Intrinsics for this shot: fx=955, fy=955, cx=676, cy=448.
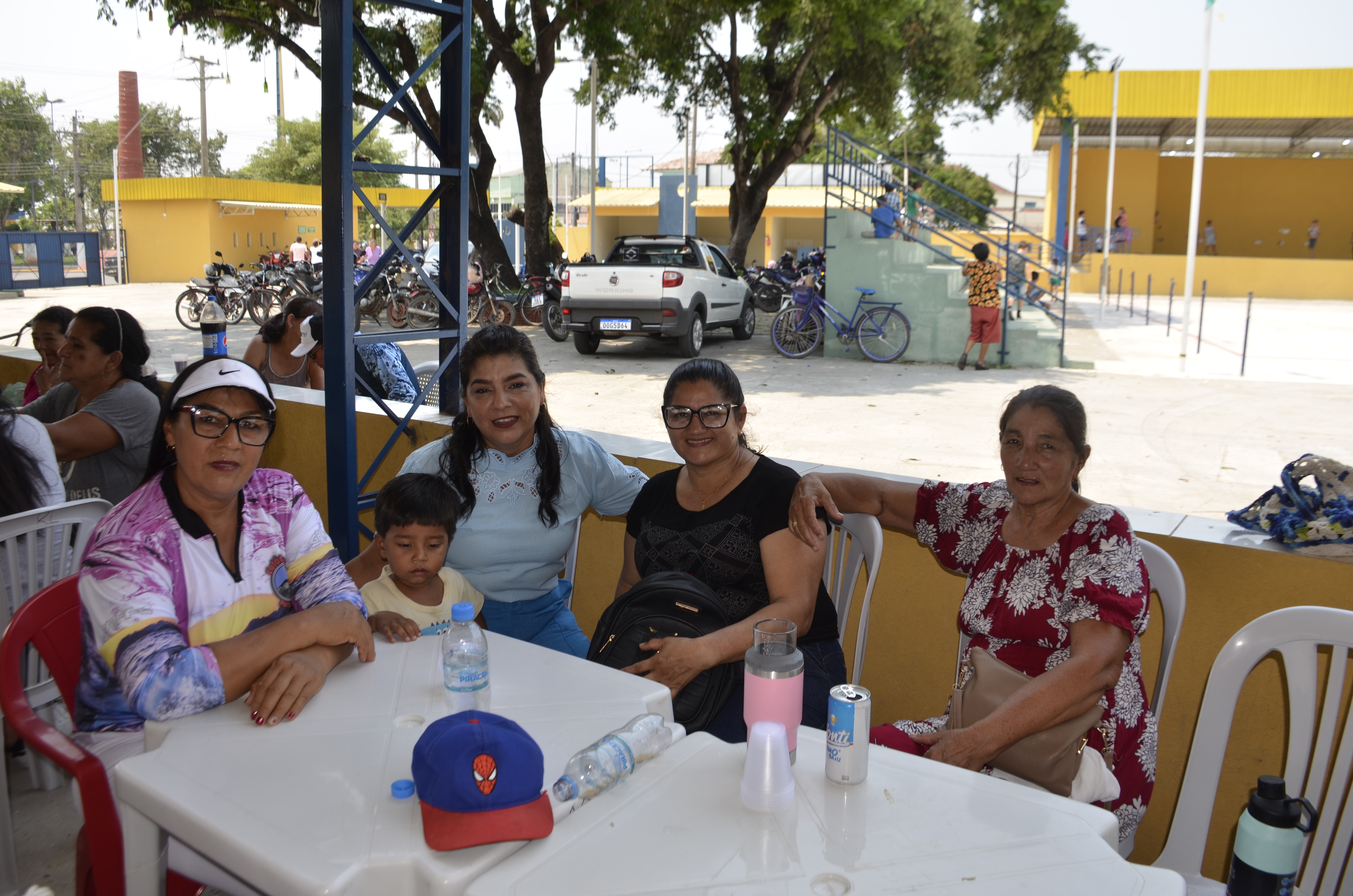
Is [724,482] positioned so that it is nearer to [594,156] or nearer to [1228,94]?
[594,156]

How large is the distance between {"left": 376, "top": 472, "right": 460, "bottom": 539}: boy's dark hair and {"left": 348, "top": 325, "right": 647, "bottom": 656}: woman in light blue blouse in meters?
0.11

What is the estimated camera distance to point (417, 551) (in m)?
2.64

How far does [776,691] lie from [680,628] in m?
0.61

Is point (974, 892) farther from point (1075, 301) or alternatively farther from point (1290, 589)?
point (1075, 301)

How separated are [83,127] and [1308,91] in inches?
2614

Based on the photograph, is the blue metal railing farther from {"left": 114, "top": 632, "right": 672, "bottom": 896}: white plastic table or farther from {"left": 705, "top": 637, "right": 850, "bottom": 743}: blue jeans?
{"left": 114, "top": 632, "right": 672, "bottom": 896}: white plastic table

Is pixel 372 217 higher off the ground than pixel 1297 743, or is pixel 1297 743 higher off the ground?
pixel 372 217

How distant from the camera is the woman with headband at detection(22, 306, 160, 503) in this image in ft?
11.6

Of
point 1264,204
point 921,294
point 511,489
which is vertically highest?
point 1264,204

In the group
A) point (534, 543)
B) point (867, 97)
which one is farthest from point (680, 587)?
point (867, 97)

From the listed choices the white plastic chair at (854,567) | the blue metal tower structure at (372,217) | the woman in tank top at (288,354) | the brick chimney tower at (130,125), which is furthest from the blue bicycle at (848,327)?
the brick chimney tower at (130,125)

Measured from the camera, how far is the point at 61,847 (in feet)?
8.84

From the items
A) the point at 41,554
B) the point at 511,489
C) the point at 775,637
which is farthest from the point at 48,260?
the point at 775,637

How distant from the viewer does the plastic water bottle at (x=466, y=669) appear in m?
1.93
